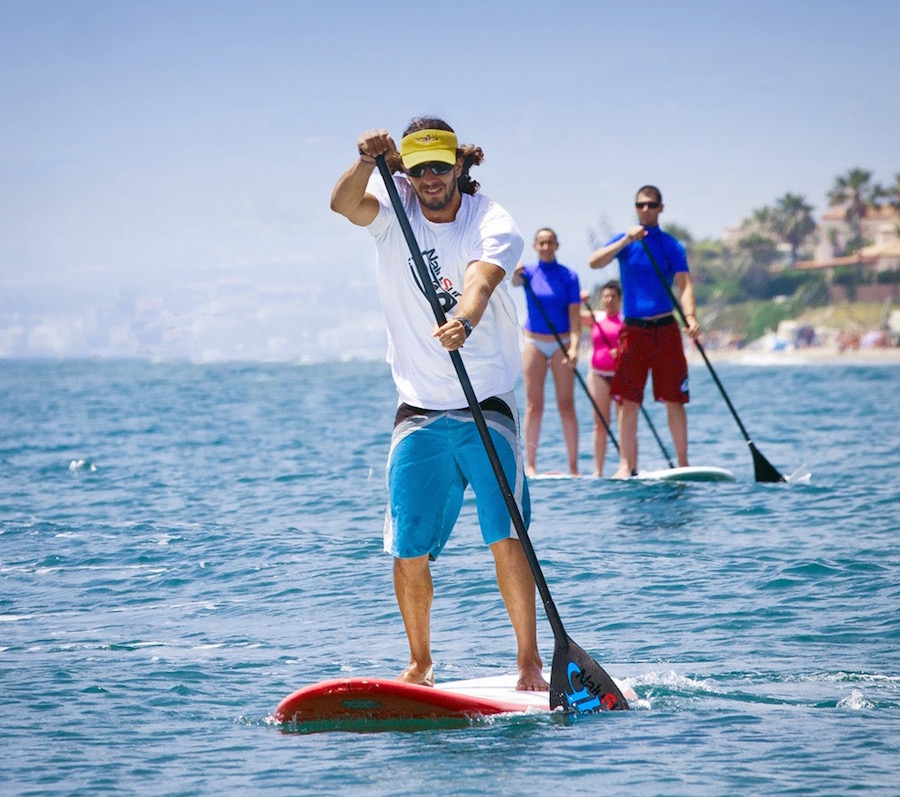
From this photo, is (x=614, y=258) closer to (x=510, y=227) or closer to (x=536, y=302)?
(x=536, y=302)

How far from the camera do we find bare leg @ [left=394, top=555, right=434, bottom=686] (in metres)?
5.25

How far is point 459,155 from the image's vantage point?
530 cm

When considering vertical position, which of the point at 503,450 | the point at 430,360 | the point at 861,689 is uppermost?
the point at 430,360

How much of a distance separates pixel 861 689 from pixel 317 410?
29728 mm

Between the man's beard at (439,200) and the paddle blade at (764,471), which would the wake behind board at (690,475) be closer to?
the paddle blade at (764,471)

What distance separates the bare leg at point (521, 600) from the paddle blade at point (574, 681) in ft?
0.51

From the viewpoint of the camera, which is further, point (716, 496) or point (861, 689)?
point (716, 496)

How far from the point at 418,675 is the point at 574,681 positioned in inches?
24.7

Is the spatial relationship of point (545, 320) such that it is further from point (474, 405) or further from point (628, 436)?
point (474, 405)

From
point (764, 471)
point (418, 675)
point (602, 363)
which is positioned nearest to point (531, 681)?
point (418, 675)

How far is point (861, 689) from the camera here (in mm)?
5340

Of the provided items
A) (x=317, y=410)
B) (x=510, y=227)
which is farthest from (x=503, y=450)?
(x=317, y=410)

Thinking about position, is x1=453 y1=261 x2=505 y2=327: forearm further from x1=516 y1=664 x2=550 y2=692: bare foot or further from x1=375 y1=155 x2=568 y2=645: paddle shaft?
x1=516 y1=664 x2=550 y2=692: bare foot

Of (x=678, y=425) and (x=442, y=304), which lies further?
(x=678, y=425)
